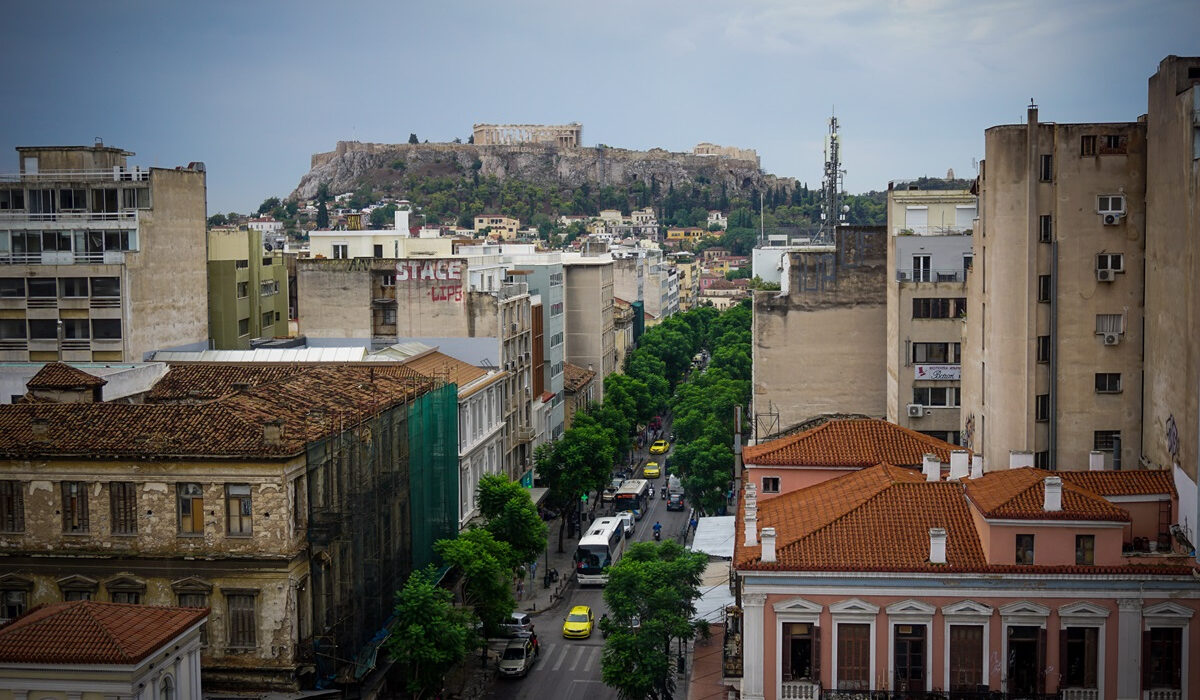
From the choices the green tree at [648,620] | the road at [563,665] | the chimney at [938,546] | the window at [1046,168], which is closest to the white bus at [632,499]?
the road at [563,665]

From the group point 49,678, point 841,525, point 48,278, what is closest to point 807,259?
point 841,525

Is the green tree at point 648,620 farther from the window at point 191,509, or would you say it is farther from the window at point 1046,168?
the window at point 1046,168

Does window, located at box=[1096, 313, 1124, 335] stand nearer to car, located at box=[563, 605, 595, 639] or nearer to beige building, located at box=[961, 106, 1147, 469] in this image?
beige building, located at box=[961, 106, 1147, 469]

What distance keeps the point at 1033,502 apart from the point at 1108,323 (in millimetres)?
12022

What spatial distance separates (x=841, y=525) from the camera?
37562 millimetres

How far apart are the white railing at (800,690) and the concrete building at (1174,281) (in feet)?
36.0

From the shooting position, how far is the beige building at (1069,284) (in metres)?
44.9

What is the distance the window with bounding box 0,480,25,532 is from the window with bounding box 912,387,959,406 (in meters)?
38.4

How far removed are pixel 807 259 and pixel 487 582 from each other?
83.5 feet

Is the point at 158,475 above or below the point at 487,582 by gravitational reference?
above

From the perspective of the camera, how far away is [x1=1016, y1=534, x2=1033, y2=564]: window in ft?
117

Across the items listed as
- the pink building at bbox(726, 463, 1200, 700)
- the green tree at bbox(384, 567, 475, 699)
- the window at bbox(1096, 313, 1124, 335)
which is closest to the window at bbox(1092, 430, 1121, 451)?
the window at bbox(1096, 313, 1124, 335)

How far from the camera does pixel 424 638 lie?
44375 mm

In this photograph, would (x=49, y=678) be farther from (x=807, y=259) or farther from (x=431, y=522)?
(x=807, y=259)
